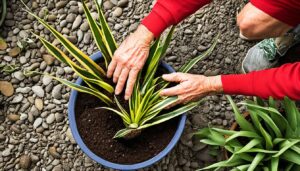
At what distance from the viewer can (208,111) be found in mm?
1783

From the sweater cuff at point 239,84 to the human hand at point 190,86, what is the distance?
0.08 feet

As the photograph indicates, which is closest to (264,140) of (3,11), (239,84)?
(239,84)

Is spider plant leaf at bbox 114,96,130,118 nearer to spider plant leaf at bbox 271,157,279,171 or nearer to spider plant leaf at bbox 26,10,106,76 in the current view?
spider plant leaf at bbox 26,10,106,76

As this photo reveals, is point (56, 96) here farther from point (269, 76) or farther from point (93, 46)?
point (269, 76)

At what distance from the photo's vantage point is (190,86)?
1396 mm

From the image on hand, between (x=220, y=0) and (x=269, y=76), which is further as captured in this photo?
(x=220, y=0)

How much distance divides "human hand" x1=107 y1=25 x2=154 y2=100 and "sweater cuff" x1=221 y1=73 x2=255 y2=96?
268 millimetres

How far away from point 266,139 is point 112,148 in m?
0.51

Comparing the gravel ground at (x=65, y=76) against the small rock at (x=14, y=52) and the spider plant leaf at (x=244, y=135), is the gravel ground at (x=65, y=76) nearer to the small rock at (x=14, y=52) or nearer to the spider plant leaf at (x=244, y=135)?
the small rock at (x=14, y=52)

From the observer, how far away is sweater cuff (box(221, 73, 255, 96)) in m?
1.35

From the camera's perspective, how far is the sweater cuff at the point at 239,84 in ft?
4.42

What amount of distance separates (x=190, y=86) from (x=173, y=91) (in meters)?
0.06

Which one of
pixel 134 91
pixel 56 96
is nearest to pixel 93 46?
pixel 56 96

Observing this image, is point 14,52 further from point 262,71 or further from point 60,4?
point 262,71
